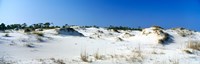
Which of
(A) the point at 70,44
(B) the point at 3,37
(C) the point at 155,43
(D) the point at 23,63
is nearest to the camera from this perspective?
(D) the point at 23,63

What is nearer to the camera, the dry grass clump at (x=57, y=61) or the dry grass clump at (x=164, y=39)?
the dry grass clump at (x=57, y=61)

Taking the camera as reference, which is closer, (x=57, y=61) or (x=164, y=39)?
(x=57, y=61)

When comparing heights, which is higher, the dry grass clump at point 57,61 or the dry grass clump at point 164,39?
the dry grass clump at point 164,39

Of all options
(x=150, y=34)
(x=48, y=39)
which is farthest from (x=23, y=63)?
(x=150, y=34)

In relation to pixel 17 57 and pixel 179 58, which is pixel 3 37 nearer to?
pixel 17 57

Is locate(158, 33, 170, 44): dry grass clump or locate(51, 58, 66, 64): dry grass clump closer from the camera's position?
locate(51, 58, 66, 64): dry grass clump

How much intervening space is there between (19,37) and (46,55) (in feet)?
9.47

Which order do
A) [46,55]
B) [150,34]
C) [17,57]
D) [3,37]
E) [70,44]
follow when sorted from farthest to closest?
[150,34] → [70,44] → [3,37] → [46,55] → [17,57]

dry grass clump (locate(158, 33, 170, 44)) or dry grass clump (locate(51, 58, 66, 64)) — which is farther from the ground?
dry grass clump (locate(158, 33, 170, 44))

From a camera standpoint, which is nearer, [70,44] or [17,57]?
[17,57]

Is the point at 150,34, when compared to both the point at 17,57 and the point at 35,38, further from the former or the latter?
the point at 17,57

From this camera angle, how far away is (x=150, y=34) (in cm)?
1852

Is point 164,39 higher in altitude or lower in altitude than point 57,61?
higher

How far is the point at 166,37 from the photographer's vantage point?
1750cm
